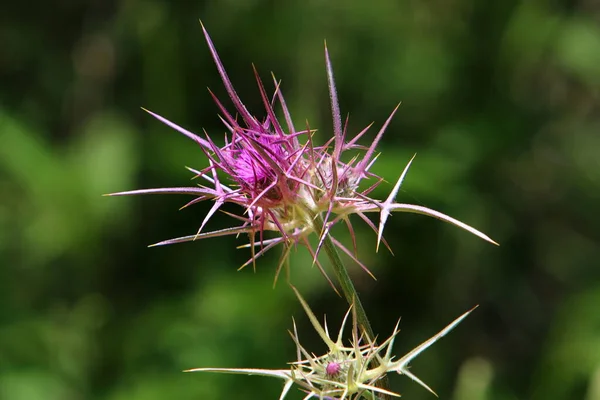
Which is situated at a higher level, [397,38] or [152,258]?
[397,38]

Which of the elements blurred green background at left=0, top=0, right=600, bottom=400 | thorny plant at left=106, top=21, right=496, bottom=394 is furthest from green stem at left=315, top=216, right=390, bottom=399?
blurred green background at left=0, top=0, right=600, bottom=400

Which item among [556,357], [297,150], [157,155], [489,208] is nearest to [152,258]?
[157,155]

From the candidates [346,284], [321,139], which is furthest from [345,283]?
[321,139]

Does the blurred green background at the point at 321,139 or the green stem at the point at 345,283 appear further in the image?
the blurred green background at the point at 321,139

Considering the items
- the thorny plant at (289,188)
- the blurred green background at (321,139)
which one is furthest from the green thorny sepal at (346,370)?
the blurred green background at (321,139)

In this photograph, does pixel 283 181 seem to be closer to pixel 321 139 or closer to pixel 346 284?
pixel 346 284

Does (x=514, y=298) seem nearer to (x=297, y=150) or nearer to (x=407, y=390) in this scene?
(x=407, y=390)

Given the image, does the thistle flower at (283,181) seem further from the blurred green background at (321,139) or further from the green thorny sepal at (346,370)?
the blurred green background at (321,139)

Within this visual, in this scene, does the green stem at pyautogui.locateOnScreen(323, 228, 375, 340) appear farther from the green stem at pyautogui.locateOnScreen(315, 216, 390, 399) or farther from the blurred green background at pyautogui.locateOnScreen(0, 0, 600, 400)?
the blurred green background at pyautogui.locateOnScreen(0, 0, 600, 400)
